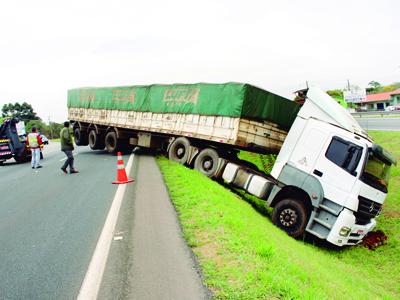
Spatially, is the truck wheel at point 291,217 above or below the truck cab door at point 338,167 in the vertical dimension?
below

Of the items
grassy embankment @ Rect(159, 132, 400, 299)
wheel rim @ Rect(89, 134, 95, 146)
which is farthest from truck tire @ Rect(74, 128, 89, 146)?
grassy embankment @ Rect(159, 132, 400, 299)

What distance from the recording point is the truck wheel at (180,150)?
1279cm

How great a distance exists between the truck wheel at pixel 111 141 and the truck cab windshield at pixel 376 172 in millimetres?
12172

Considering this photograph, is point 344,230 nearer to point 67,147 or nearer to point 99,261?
→ point 99,261

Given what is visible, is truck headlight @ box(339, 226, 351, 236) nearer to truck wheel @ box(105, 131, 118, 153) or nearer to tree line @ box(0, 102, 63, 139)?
truck wheel @ box(105, 131, 118, 153)

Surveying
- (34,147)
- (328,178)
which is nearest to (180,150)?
(328,178)

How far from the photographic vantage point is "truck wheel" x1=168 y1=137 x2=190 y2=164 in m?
12.8

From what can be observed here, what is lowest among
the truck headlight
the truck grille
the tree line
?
the tree line

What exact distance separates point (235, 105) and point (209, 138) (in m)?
1.60

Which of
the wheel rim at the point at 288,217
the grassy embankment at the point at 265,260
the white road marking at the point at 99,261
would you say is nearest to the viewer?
the white road marking at the point at 99,261

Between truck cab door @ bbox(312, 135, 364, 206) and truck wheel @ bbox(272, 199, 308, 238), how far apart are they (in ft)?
2.53

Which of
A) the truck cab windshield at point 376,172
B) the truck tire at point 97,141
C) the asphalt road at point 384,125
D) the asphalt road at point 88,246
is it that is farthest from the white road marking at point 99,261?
the asphalt road at point 384,125

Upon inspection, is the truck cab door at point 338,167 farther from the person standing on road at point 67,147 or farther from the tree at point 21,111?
the tree at point 21,111

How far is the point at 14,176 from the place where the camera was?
1278 centimetres
